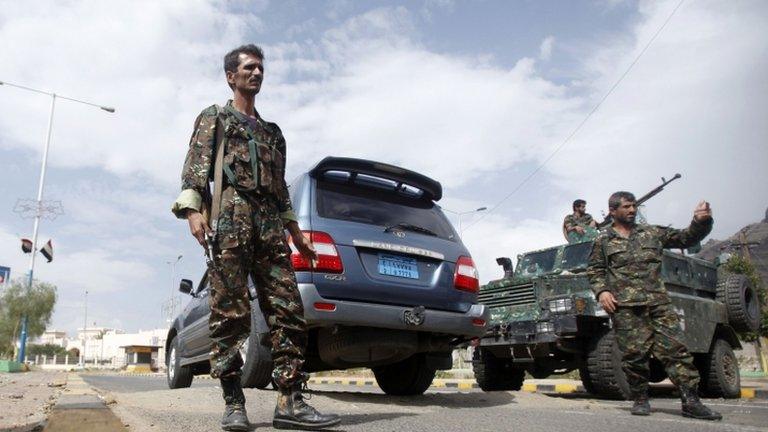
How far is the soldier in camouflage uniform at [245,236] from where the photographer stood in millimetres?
3053

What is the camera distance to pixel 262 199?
3297 mm

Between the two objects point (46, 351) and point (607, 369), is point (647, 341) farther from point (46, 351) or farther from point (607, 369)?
point (46, 351)

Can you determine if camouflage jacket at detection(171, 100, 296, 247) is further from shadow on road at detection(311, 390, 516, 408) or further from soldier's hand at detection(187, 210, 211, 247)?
shadow on road at detection(311, 390, 516, 408)

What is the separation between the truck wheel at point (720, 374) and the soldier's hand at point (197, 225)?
24.3 feet

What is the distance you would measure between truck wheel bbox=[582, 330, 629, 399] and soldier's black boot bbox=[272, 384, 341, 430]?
4406 millimetres

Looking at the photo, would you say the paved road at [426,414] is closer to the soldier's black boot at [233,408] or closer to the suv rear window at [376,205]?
the soldier's black boot at [233,408]

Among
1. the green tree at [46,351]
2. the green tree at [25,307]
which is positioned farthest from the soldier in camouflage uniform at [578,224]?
the green tree at [46,351]

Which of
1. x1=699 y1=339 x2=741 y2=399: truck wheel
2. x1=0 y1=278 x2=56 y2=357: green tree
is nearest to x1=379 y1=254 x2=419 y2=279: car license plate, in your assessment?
x1=699 y1=339 x2=741 y2=399: truck wheel

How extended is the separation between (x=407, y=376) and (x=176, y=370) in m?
3.20

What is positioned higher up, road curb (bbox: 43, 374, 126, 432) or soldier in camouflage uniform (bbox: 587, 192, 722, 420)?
soldier in camouflage uniform (bbox: 587, 192, 722, 420)

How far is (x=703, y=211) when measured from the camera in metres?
4.71

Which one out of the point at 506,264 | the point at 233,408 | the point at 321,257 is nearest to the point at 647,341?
the point at 321,257

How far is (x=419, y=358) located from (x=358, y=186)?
1.69 m

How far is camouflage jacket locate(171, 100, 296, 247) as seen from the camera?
10.2 feet
